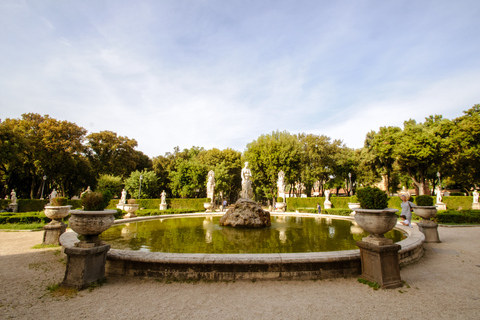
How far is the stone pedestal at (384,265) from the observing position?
4.64m

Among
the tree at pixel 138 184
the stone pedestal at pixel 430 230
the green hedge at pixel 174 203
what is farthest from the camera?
the tree at pixel 138 184

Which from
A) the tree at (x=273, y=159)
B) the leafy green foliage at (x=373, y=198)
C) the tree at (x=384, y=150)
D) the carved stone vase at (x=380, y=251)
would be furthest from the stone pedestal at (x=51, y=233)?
the tree at (x=384, y=150)

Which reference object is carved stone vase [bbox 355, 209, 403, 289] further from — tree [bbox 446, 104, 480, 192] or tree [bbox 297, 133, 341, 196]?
tree [bbox 297, 133, 341, 196]

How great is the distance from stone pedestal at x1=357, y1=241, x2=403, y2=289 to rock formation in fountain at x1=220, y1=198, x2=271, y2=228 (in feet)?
23.3

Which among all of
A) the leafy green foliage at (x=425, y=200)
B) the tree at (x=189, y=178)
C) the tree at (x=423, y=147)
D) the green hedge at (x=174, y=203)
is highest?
the tree at (x=423, y=147)

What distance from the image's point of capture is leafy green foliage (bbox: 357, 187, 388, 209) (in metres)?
5.05

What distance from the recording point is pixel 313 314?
3.66 meters

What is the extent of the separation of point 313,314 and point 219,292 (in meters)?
1.79

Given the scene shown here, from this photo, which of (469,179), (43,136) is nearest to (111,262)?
(43,136)

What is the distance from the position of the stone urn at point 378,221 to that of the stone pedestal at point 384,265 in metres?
0.18

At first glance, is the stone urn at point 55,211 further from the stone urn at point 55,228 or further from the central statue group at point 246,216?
the central statue group at point 246,216

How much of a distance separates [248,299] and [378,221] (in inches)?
121

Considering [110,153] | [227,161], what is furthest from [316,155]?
[110,153]

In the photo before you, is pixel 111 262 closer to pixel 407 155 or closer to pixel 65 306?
pixel 65 306
